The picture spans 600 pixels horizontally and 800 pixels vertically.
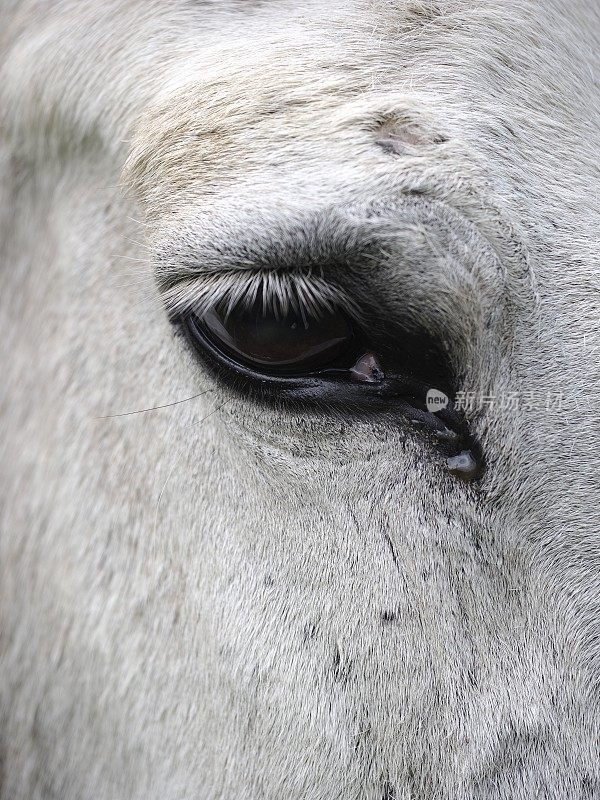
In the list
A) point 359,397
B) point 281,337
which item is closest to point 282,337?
point 281,337

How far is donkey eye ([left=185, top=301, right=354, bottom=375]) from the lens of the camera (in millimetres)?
1378

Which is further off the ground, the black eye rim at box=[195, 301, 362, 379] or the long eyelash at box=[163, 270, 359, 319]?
the long eyelash at box=[163, 270, 359, 319]

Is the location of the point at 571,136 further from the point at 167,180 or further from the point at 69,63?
the point at 69,63

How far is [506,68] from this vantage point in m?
1.43

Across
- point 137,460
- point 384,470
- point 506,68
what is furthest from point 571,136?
point 137,460

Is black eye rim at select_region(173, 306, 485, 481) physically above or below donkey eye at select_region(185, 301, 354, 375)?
below

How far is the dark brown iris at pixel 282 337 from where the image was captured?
54.3 inches

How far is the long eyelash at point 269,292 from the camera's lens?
52.5 inches

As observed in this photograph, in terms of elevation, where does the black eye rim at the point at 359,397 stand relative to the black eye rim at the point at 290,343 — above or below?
below

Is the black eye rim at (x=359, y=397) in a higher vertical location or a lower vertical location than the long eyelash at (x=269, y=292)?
lower

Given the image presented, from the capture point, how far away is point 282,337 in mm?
1390

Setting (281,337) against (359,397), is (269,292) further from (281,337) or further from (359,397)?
(359,397)

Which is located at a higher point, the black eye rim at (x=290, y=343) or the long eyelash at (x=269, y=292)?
the long eyelash at (x=269, y=292)

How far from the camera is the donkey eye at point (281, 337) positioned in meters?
1.38
